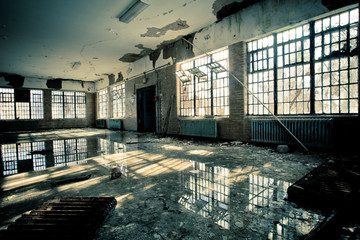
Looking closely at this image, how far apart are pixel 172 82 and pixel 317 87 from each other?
527 centimetres

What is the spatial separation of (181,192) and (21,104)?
634 inches

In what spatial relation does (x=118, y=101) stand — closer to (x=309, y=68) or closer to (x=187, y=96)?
(x=187, y=96)

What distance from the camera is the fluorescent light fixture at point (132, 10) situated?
4.84m

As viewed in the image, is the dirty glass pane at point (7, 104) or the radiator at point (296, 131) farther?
the dirty glass pane at point (7, 104)

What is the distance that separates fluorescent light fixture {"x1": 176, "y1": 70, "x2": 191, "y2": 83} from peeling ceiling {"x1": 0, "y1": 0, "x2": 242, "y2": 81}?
149 cm

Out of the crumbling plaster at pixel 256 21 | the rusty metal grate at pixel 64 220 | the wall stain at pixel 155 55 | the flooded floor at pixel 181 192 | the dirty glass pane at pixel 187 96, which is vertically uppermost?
the wall stain at pixel 155 55

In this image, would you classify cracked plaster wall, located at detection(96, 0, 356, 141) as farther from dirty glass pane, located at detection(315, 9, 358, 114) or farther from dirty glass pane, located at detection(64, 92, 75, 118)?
dirty glass pane, located at detection(64, 92, 75, 118)

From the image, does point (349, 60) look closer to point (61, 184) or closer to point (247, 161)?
point (247, 161)

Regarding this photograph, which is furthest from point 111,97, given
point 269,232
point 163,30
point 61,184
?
point 269,232

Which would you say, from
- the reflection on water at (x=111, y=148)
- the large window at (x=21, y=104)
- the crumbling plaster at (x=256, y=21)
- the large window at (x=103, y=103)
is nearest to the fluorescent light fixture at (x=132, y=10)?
the crumbling plaster at (x=256, y=21)

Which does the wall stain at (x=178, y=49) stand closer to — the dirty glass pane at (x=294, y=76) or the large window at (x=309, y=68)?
the large window at (x=309, y=68)

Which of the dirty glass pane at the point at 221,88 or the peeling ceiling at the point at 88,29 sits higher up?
the peeling ceiling at the point at 88,29

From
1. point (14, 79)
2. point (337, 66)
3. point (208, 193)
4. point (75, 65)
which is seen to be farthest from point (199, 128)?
point (14, 79)

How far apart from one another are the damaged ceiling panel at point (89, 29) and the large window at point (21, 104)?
127 inches
